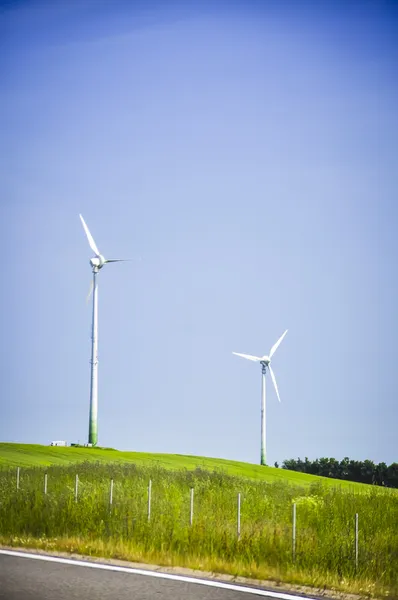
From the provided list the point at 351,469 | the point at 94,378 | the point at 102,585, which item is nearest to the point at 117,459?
the point at 94,378

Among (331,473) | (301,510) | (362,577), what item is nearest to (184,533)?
(362,577)

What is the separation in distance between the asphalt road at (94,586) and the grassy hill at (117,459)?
3947cm

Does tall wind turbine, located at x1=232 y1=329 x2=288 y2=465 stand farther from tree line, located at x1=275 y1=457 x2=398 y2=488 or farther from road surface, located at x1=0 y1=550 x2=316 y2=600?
road surface, located at x1=0 y1=550 x2=316 y2=600

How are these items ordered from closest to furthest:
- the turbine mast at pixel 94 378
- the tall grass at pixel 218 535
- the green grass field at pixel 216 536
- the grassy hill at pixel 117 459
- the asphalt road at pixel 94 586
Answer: the asphalt road at pixel 94 586
the green grass field at pixel 216 536
the tall grass at pixel 218 535
the grassy hill at pixel 117 459
the turbine mast at pixel 94 378

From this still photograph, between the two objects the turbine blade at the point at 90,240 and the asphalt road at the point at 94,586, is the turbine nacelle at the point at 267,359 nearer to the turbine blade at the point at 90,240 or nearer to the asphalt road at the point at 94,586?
the turbine blade at the point at 90,240

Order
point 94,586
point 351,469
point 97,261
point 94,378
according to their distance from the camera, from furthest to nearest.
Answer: point 351,469 < point 97,261 < point 94,378 < point 94,586

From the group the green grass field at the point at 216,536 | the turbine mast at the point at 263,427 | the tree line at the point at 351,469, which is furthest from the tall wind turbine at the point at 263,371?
the green grass field at the point at 216,536

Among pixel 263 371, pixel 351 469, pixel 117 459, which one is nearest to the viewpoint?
pixel 117 459

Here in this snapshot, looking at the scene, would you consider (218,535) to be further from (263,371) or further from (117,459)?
(263,371)

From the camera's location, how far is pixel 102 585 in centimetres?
1183

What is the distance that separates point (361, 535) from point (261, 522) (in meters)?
2.30

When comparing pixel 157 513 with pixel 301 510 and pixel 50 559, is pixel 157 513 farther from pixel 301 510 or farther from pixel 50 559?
pixel 301 510

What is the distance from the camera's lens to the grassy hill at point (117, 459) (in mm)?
56969

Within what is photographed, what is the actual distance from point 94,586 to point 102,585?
5.4 inches
